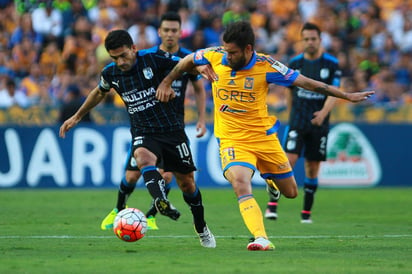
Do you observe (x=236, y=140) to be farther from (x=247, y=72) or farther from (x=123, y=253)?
(x=123, y=253)

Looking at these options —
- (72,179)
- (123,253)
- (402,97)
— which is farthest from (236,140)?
(402,97)

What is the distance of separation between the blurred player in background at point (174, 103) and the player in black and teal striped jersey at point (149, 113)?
1206 millimetres

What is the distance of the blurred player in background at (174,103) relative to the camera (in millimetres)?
10898

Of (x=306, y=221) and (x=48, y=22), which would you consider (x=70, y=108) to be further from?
(x=306, y=221)

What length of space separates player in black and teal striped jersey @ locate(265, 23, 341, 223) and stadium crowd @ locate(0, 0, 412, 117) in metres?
5.94

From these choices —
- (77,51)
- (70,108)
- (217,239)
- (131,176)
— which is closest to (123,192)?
(131,176)

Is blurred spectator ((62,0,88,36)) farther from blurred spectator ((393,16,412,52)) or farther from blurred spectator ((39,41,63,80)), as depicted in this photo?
blurred spectator ((393,16,412,52))

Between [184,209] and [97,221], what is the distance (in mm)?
2404

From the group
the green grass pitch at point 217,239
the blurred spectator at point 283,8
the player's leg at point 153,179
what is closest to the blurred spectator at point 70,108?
the green grass pitch at point 217,239

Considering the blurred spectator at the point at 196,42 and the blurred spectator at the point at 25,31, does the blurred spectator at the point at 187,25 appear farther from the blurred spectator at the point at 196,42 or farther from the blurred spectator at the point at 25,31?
the blurred spectator at the point at 25,31

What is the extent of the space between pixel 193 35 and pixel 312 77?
9.67 m

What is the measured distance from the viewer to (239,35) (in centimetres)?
828

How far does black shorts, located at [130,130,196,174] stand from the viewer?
934 centimetres

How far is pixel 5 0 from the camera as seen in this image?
2317 centimetres
